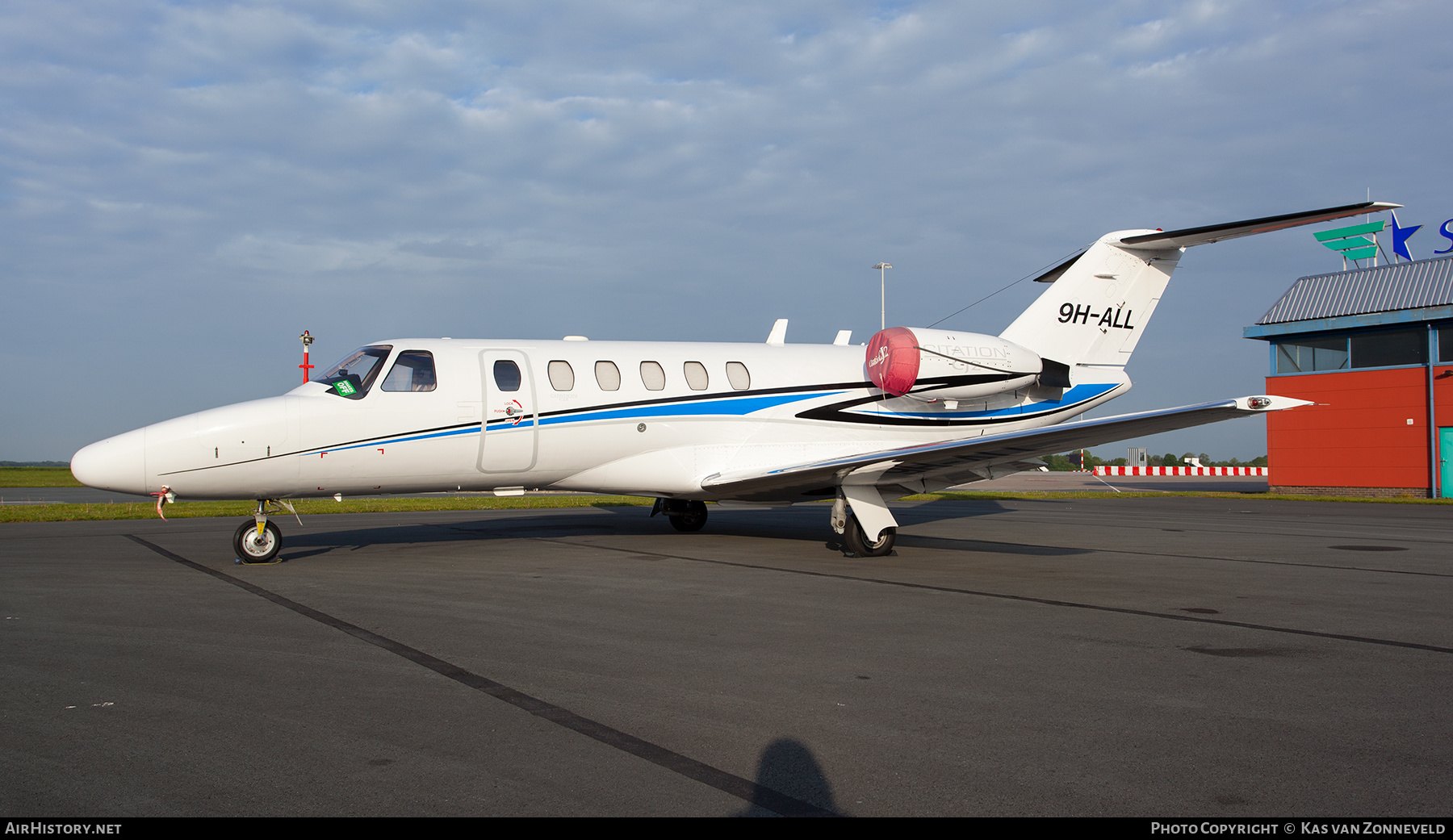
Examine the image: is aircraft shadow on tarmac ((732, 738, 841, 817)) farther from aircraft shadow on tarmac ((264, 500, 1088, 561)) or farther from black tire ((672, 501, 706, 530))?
black tire ((672, 501, 706, 530))

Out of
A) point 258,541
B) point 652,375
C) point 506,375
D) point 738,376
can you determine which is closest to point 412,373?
point 506,375

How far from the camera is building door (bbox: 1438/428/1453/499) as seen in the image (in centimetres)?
2977

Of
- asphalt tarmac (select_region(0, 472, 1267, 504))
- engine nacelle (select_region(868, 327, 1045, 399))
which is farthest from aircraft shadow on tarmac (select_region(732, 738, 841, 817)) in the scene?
asphalt tarmac (select_region(0, 472, 1267, 504))

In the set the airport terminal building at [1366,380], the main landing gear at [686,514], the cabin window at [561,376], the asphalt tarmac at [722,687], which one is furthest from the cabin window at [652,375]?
the airport terminal building at [1366,380]

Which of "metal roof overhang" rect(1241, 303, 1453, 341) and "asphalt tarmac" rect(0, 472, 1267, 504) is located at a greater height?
"metal roof overhang" rect(1241, 303, 1453, 341)

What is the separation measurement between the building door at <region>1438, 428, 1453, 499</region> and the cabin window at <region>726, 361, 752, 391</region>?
91.6ft

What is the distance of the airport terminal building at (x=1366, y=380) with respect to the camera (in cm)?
3017

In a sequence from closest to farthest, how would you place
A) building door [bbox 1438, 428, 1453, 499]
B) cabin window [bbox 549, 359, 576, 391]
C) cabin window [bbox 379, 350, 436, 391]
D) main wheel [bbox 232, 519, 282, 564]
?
main wheel [bbox 232, 519, 282, 564], cabin window [bbox 379, 350, 436, 391], cabin window [bbox 549, 359, 576, 391], building door [bbox 1438, 428, 1453, 499]

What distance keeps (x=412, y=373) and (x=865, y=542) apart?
21.0 feet
